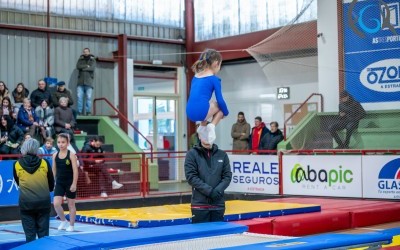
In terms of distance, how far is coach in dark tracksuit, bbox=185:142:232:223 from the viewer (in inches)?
287

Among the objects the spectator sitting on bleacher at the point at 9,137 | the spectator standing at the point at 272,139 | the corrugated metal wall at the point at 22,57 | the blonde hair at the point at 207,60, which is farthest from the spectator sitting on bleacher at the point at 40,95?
the blonde hair at the point at 207,60

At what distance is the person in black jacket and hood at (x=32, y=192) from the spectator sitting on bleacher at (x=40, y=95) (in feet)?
32.6

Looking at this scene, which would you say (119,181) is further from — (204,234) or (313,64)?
(204,234)

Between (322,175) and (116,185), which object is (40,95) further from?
(322,175)

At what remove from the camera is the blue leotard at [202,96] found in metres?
7.45

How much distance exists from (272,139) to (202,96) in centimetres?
1086

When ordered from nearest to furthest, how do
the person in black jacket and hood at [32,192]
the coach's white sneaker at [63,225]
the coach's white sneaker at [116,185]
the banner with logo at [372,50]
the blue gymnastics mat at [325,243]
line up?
the blue gymnastics mat at [325,243] < the person in black jacket and hood at [32,192] < the coach's white sneaker at [63,225] < the banner with logo at [372,50] < the coach's white sneaker at [116,185]

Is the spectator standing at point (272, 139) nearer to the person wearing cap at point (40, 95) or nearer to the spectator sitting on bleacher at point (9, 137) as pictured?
the person wearing cap at point (40, 95)

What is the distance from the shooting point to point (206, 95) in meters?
7.50

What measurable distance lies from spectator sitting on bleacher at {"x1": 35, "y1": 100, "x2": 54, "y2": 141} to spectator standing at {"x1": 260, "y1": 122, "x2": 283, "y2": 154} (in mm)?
5820

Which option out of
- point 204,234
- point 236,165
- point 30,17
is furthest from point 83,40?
point 204,234

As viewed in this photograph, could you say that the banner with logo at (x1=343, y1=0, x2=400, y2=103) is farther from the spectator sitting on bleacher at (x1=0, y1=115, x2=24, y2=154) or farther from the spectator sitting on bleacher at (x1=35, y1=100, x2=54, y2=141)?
the spectator sitting on bleacher at (x1=0, y1=115, x2=24, y2=154)

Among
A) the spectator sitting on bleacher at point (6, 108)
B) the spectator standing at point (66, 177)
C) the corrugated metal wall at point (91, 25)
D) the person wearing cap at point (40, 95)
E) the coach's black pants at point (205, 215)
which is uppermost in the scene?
the corrugated metal wall at point (91, 25)

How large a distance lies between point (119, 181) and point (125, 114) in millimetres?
5381
